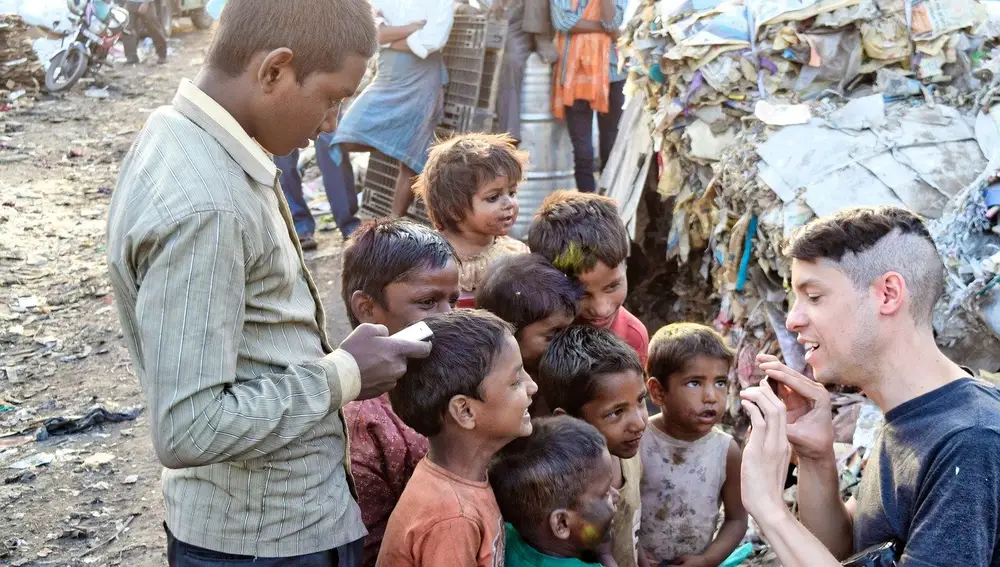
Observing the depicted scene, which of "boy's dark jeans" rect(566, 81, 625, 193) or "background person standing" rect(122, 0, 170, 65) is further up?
"background person standing" rect(122, 0, 170, 65)

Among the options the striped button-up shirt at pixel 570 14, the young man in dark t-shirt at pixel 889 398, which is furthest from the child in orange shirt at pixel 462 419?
the striped button-up shirt at pixel 570 14

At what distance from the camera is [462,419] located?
2168 mm

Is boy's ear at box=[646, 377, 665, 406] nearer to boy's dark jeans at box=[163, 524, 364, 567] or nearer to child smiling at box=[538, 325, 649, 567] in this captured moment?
child smiling at box=[538, 325, 649, 567]

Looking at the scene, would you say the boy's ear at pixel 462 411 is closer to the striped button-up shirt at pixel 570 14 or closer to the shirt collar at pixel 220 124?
the shirt collar at pixel 220 124

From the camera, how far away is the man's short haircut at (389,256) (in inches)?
104

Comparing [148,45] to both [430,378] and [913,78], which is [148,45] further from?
[430,378]

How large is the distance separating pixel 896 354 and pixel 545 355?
3.43ft

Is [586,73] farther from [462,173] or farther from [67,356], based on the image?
[67,356]

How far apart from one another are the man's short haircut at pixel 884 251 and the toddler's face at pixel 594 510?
74cm

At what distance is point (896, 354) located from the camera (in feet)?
6.88

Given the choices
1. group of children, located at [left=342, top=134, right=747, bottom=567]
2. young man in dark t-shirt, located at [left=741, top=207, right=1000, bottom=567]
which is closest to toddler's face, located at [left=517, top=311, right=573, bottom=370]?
group of children, located at [left=342, top=134, right=747, bottom=567]

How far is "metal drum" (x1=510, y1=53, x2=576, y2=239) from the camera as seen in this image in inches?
272

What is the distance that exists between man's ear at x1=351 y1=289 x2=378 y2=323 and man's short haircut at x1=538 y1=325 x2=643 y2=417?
538mm

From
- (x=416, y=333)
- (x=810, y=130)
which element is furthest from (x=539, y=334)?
(x=810, y=130)
